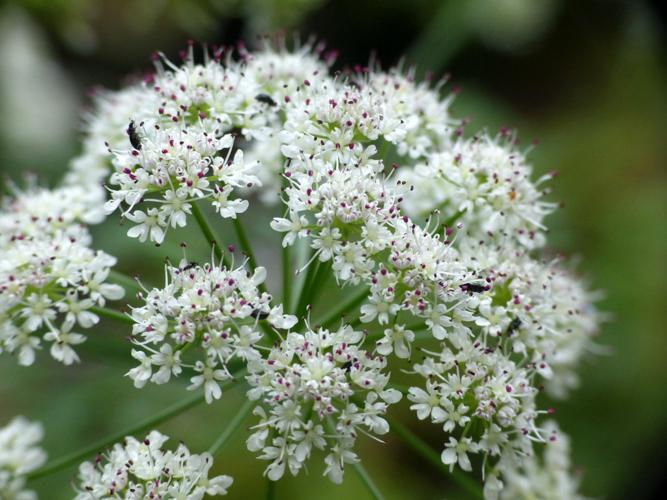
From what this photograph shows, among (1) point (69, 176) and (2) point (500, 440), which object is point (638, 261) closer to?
(2) point (500, 440)

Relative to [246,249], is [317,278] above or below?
below

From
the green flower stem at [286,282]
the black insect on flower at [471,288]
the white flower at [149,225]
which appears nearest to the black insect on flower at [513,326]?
the black insect on flower at [471,288]

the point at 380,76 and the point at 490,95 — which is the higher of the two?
the point at 490,95

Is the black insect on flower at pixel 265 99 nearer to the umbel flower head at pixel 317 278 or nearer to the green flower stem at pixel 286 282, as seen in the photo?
the umbel flower head at pixel 317 278

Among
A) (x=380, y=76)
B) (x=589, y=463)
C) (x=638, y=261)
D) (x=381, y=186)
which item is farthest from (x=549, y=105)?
(x=381, y=186)

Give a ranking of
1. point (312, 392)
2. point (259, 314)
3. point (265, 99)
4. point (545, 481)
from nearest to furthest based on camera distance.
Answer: point (312, 392)
point (259, 314)
point (265, 99)
point (545, 481)

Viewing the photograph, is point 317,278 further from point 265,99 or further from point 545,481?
point 545,481

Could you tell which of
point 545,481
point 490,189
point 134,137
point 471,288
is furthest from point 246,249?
point 545,481
